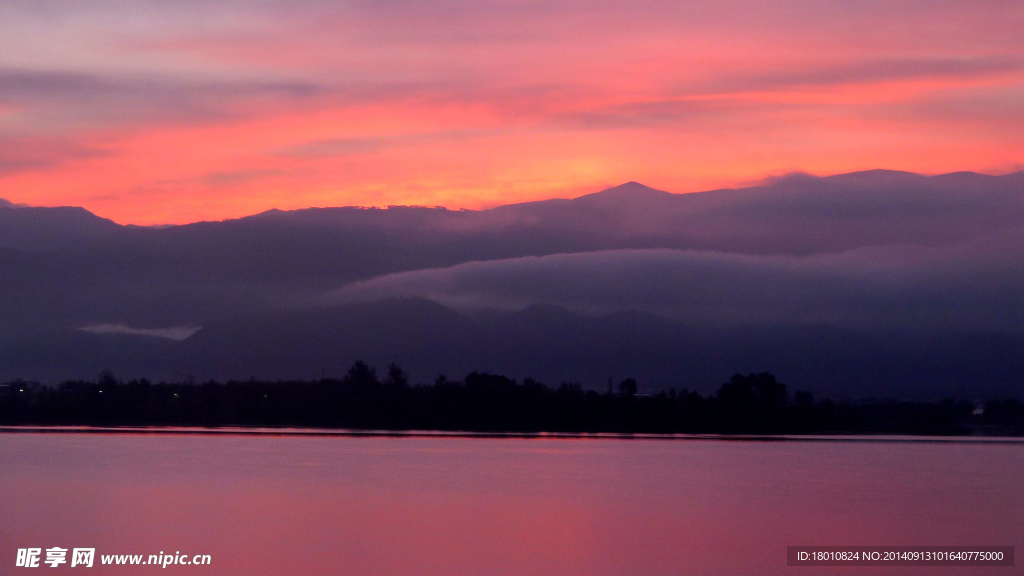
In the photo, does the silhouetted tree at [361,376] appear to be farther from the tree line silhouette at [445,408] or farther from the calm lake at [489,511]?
the calm lake at [489,511]

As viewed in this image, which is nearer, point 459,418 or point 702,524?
point 702,524

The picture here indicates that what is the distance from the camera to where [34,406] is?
15100cm

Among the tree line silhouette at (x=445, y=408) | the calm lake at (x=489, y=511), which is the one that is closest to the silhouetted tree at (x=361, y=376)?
the tree line silhouette at (x=445, y=408)

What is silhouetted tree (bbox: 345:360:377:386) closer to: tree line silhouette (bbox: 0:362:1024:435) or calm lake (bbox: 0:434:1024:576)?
tree line silhouette (bbox: 0:362:1024:435)

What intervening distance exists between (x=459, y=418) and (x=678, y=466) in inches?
2914

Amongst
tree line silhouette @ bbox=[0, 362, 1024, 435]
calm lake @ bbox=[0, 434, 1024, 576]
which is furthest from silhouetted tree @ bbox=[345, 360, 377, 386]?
calm lake @ bbox=[0, 434, 1024, 576]

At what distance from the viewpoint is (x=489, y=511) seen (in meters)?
37.8

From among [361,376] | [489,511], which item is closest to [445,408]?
[361,376]

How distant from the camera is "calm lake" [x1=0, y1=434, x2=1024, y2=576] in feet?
94.4

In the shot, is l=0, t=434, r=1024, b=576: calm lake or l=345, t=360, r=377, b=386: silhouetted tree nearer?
l=0, t=434, r=1024, b=576: calm lake

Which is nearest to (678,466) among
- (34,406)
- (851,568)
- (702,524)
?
(702,524)

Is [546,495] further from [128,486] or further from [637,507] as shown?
[128,486]

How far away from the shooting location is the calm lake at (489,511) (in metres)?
28.8

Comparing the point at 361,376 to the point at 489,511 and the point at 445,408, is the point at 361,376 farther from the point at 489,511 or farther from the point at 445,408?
the point at 489,511
